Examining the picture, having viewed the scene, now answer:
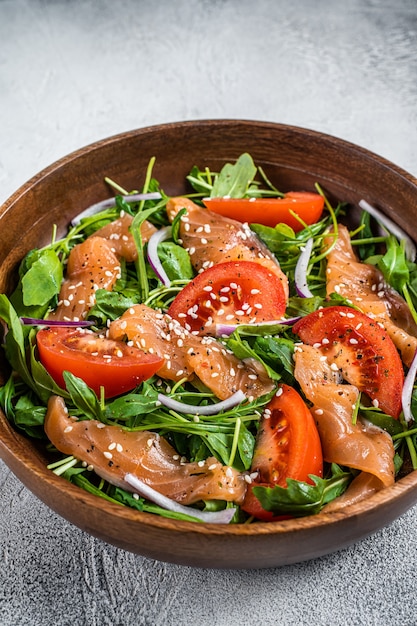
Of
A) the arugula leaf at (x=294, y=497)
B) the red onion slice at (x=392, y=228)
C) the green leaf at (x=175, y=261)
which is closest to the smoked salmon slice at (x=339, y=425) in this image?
the arugula leaf at (x=294, y=497)

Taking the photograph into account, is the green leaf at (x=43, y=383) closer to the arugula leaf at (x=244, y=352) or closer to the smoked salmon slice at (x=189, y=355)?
the smoked salmon slice at (x=189, y=355)

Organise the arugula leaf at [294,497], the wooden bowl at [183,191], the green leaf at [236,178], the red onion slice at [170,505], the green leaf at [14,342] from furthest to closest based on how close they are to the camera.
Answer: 1. the green leaf at [236,178]
2. the green leaf at [14,342]
3. the red onion slice at [170,505]
4. the arugula leaf at [294,497]
5. the wooden bowl at [183,191]

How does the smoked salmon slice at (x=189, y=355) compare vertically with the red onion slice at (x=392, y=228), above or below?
below

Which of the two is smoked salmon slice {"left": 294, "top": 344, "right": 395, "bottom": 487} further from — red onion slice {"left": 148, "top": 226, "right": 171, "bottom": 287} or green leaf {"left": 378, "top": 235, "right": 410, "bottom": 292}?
red onion slice {"left": 148, "top": 226, "right": 171, "bottom": 287}

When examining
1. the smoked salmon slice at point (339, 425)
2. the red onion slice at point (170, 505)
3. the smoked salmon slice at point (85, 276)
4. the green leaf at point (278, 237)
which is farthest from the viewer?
the green leaf at point (278, 237)

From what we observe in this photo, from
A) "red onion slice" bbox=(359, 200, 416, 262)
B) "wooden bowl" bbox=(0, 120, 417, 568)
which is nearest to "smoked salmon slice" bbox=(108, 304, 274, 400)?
"wooden bowl" bbox=(0, 120, 417, 568)

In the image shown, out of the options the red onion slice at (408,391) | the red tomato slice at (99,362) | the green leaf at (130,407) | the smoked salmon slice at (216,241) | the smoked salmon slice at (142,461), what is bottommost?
the smoked salmon slice at (142,461)

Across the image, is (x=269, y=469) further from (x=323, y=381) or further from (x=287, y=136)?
(x=287, y=136)

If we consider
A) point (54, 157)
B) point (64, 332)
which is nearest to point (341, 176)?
point (64, 332)

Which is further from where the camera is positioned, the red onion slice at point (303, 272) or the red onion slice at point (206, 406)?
the red onion slice at point (303, 272)
